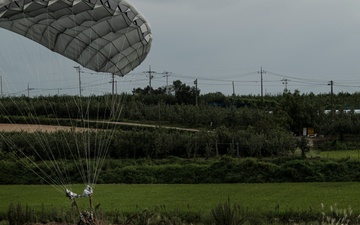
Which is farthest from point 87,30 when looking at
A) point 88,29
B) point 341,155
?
point 341,155

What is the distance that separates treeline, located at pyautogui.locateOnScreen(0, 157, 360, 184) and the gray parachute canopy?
13.7 metres

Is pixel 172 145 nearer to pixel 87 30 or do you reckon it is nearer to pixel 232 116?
pixel 232 116

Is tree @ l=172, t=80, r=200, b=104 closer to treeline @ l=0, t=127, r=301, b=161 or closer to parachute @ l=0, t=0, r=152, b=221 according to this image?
treeline @ l=0, t=127, r=301, b=161

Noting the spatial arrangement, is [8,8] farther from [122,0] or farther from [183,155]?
[183,155]

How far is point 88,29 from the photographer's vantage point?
553 inches

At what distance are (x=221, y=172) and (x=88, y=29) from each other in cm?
1568

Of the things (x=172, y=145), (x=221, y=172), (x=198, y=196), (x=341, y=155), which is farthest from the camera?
(x=172, y=145)

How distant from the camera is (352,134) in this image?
49812 mm

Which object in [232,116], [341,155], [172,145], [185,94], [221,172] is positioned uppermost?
[185,94]

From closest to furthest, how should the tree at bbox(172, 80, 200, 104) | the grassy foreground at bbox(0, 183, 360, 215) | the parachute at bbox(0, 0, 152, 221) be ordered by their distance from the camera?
the parachute at bbox(0, 0, 152, 221) → the grassy foreground at bbox(0, 183, 360, 215) → the tree at bbox(172, 80, 200, 104)

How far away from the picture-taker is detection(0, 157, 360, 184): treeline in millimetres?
27250

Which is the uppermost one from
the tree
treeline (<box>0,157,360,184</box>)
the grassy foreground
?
the tree

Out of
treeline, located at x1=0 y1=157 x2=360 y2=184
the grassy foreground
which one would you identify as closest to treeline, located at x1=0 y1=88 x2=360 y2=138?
treeline, located at x1=0 y1=157 x2=360 y2=184

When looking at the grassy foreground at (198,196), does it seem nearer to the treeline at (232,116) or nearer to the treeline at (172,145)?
the treeline at (172,145)
